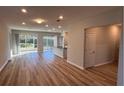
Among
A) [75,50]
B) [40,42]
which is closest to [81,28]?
[75,50]

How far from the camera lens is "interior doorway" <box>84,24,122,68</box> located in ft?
18.9

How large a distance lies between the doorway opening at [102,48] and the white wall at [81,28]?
0.99 feet

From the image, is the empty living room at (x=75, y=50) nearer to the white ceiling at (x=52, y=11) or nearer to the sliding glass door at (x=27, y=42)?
the white ceiling at (x=52, y=11)

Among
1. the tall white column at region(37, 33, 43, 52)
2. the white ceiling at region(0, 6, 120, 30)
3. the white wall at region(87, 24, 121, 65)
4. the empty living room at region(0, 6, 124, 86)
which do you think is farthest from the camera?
the tall white column at region(37, 33, 43, 52)

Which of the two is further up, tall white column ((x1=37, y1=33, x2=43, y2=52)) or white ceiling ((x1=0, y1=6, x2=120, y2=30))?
white ceiling ((x1=0, y1=6, x2=120, y2=30))

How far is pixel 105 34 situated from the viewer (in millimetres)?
6645

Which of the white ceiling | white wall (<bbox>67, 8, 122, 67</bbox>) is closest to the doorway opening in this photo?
white wall (<bbox>67, 8, 122, 67</bbox>)

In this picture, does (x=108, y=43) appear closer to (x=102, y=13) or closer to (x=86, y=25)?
(x=86, y=25)

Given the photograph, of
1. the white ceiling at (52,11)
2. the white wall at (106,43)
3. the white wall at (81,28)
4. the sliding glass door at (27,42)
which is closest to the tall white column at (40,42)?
the sliding glass door at (27,42)

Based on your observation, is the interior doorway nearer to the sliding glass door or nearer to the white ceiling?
the white ceiling

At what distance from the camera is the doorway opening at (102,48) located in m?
5.71

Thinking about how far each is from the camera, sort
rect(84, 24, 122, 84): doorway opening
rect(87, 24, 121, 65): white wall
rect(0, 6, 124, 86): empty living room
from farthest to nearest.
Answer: rect(87, 24, 121, 65): white wall → rect(84, 24, 122, 84): doorway opening → rect(0, 6, 124, 86): empty living room
